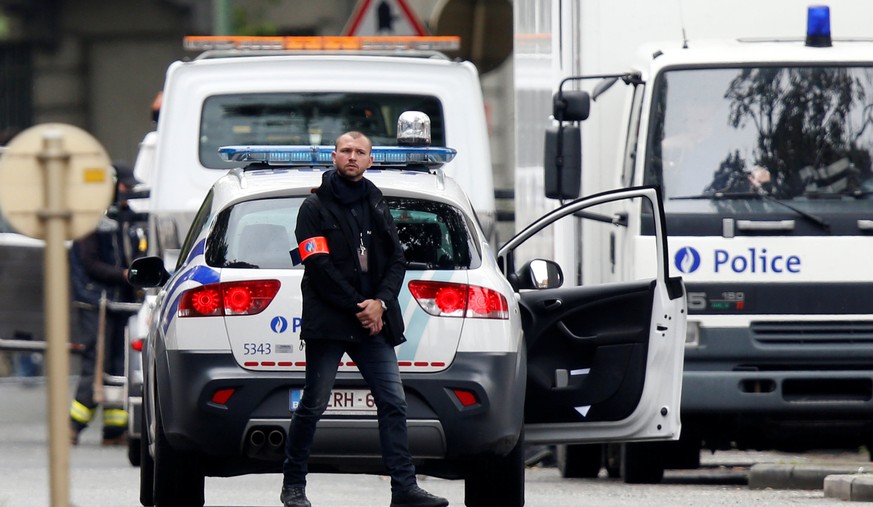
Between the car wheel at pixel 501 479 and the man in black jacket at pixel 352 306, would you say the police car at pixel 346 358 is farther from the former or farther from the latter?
the man in black jacket at pixel 352 306

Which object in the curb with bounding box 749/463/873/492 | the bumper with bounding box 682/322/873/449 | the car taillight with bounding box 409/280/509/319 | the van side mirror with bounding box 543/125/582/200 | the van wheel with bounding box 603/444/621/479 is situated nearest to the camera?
the car taillight with bounding box 409/280/509/319

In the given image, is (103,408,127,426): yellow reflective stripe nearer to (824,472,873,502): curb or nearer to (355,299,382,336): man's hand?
(824,472,873,502): curb

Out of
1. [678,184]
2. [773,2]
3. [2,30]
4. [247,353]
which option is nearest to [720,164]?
[678,184]

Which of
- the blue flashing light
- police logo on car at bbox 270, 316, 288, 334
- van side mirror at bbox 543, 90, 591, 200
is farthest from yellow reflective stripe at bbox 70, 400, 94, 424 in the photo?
police logo on car at bbox 270, 316, 288, 334

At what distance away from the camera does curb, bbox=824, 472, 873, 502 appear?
1070 centimetres

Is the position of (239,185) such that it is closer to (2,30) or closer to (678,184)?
(2,30)

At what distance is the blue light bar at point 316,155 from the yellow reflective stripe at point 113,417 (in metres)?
6.19

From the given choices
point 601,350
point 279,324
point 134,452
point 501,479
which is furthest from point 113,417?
point 279,324

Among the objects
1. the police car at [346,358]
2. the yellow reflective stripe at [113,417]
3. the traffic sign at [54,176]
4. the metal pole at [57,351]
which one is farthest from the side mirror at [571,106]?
the yellow reflective stripe at [113,417]

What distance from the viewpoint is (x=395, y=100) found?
534 inches

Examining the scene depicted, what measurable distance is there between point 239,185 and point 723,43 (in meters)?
3.85

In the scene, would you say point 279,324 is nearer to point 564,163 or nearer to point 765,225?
point 564,163

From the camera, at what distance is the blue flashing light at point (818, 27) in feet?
39.4

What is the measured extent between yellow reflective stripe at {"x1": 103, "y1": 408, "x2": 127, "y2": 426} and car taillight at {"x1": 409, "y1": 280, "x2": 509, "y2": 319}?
7292mm
